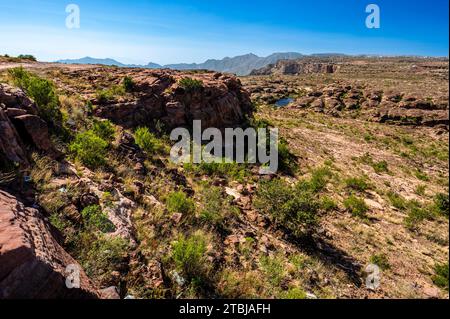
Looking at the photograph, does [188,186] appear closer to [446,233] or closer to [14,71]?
[14,71]

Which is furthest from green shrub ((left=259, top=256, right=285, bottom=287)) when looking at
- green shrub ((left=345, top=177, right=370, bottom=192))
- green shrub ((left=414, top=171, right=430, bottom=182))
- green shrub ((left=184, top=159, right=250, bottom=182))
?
green shrub ((left=414, top=171, right=430, bottom=182))

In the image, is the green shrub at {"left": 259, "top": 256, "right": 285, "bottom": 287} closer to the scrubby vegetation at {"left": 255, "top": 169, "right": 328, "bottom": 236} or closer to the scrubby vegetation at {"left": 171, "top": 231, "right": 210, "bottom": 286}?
the scrubby vegetation at {"left": 171, "top": 231, "right": 210, "bottom": 286}

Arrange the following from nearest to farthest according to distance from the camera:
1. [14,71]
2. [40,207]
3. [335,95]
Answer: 1. [40,207]
2. [14,71]
3. [335,95]

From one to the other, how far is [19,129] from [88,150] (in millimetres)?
2225

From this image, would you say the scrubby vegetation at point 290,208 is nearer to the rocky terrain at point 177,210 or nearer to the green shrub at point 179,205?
the rocky terrain at point 177,210

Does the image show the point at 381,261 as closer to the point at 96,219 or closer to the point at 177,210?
the point at 177,210

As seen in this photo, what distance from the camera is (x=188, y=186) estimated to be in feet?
35.9

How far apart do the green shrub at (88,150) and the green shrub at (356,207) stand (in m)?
10.8

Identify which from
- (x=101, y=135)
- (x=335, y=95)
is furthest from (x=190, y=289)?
(x=335, y=95)

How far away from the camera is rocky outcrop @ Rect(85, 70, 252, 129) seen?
1516 centimetres

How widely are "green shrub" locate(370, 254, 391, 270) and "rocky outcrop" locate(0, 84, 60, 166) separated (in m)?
10.3
